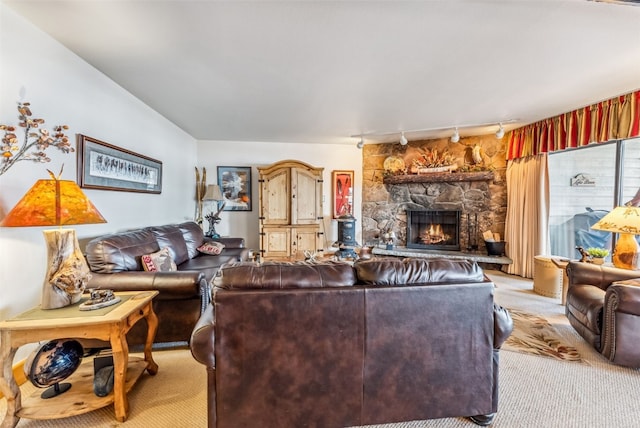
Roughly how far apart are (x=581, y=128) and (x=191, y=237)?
208 inches

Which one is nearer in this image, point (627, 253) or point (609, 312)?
point (609, 312)

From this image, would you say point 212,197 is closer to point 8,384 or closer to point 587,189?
point 8,384

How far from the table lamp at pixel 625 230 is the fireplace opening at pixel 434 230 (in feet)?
8.07

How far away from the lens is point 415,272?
1.44 m

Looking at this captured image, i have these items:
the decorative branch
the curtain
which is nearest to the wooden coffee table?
the decorative branch

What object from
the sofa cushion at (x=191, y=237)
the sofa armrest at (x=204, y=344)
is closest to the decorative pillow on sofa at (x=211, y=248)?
the sofa cushion at (x=191, y=237)

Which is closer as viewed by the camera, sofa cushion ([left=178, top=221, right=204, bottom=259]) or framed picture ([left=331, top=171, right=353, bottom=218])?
sofa cushion ([left=178, top=221, right=204, bottom=259])

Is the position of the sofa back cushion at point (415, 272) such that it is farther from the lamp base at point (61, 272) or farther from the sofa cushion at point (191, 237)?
the sofa cushion at point (191, 237)

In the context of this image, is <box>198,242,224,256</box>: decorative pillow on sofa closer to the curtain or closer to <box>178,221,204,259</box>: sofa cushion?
<box>178,221,204,259</box>: sofa cushion

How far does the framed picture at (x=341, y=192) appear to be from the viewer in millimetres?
5656

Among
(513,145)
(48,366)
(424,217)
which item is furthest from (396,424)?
(513,145)

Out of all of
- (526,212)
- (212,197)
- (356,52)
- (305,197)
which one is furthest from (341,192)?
(356,52)

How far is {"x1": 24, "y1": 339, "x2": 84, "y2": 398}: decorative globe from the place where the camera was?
4.65ft

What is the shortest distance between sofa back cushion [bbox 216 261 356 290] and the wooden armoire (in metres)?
3.60
